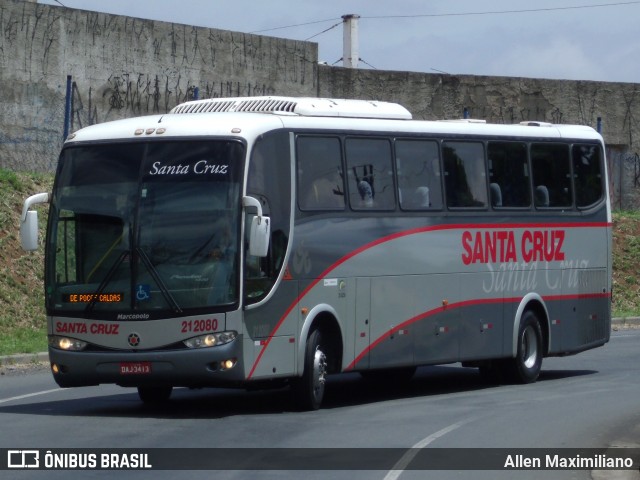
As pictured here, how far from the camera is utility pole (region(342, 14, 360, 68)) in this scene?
1706 inches

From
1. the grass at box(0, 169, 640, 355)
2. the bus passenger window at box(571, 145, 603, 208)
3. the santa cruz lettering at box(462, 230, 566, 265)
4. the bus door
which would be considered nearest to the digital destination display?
the bus door

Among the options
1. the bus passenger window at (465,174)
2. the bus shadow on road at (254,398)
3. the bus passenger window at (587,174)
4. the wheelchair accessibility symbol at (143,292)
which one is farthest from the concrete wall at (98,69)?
the wheelchair accessibility symbol at (143,292)

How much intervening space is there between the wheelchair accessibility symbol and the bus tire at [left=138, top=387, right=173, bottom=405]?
1931mm

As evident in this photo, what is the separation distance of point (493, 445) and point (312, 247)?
12.4 ft

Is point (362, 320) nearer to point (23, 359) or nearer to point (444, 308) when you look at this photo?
point (444, 308)

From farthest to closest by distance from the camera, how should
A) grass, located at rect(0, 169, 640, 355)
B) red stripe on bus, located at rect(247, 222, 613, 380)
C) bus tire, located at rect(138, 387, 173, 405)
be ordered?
grass, located at rect(0, 169, 640, 355), bus tire, located at rect(138, 387, 173, 405), red stripe on bus, located at rect(247, 222, 613, 380)

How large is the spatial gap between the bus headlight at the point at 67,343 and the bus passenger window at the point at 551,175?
763 cm

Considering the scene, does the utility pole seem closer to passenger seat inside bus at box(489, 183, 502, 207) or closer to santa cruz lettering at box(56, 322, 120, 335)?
passenger seat inside bus at box(489, 183, 502, 207)

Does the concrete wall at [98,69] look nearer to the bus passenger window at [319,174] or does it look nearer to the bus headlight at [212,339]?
the bus passenger window at [319,174]

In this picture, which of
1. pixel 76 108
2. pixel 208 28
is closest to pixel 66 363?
pixel 76 108

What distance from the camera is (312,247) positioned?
1539 centimetres

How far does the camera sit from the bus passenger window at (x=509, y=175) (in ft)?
61.5

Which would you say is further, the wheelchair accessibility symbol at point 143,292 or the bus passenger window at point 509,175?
the bus passenger window at point 509,175

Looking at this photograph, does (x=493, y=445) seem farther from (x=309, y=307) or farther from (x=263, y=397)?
(x=263, y=397)
